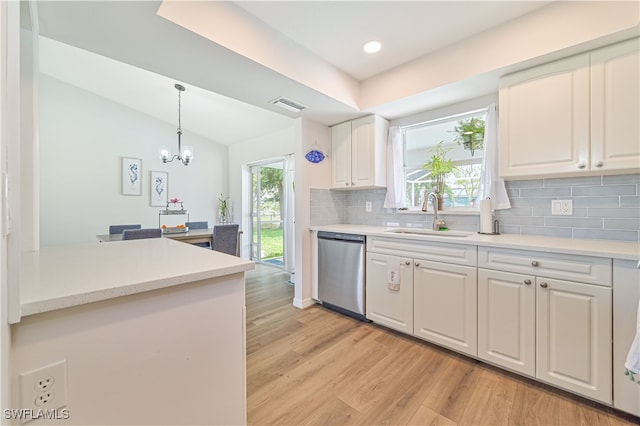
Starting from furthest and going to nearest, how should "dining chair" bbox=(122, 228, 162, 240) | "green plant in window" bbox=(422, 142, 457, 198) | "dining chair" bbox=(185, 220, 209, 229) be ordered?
1. "dining chair" bbox=(185, 220, 209, 229)
2. "dining chair" bbox=(122, 228, 162, 240)
3. "green plant in window" bbox=(422, 142, 457, 198)

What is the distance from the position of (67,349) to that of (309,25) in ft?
7.41

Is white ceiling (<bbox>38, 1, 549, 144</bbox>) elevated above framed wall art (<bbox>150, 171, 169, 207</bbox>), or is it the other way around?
white ceiling (<bbox>38, 1, 549, 144</bbox>)

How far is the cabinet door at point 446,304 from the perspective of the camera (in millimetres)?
1896

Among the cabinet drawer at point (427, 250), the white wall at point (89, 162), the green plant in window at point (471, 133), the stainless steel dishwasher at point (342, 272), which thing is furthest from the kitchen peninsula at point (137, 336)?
the white wall at point (89, 162)

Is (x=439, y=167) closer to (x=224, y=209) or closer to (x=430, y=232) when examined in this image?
(x=430, y=232)

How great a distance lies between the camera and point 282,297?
3330 mm

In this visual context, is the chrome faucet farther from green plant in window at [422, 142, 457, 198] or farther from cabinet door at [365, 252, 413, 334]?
cabinet door at [365, 252, 413, 334]

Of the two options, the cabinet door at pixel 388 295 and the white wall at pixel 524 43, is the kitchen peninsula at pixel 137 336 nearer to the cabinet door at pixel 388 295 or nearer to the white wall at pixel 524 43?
the cabinet door at pixel 388 295

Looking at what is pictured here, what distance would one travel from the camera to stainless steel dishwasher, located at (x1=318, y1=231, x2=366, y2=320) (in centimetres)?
261

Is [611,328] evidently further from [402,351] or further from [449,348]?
[402,351]

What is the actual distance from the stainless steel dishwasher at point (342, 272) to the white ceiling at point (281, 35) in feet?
4.56

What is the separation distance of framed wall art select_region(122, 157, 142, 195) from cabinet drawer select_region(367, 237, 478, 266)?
4590 mm

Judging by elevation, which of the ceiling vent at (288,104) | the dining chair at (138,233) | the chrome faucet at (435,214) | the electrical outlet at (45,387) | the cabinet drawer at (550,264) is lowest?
the electrical outlet at (45,387)

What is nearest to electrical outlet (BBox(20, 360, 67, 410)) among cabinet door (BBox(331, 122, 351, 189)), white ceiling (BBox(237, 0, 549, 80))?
white ceiling (BBox(237, 0, 549, 80))
